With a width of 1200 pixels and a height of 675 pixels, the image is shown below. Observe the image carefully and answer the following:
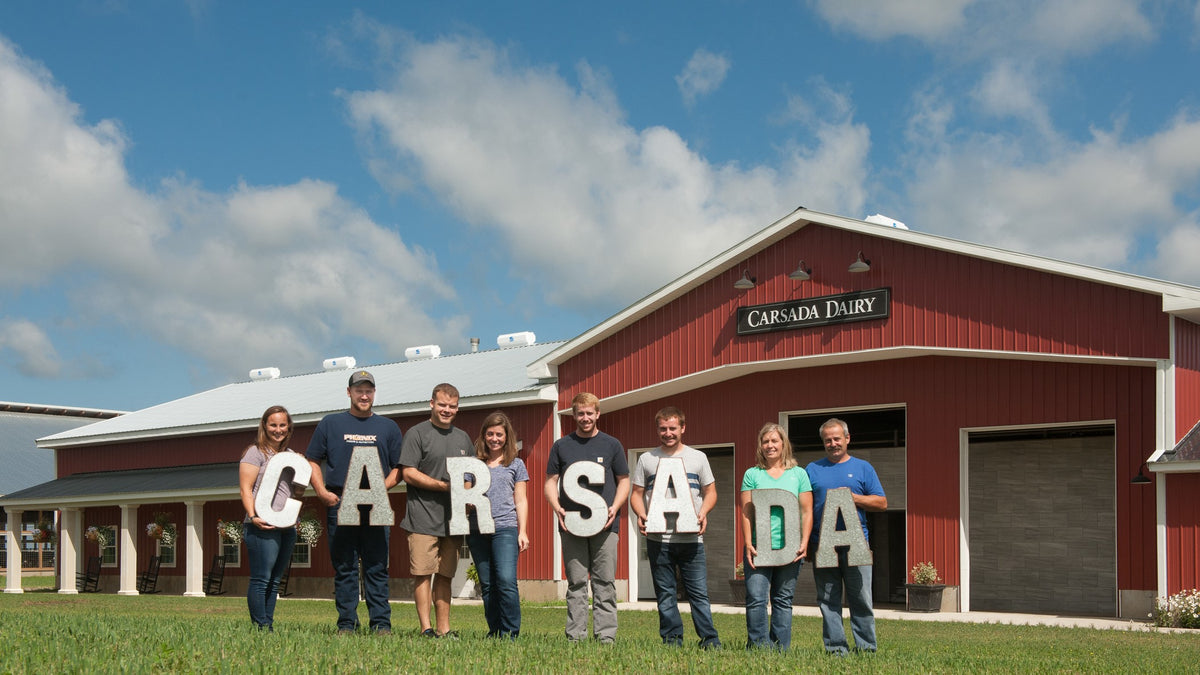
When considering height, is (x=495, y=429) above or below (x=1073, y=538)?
above

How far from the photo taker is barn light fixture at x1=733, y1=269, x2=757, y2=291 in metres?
20.1

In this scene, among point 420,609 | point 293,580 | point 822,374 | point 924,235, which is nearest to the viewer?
point 420,609

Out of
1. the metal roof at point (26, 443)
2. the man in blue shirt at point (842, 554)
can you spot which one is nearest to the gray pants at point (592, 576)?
the man in blue shirt at point (842, 554)

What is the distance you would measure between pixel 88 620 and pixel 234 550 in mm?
21036

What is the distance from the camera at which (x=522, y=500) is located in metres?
9.10

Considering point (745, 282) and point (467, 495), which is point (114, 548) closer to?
point (745, 282)

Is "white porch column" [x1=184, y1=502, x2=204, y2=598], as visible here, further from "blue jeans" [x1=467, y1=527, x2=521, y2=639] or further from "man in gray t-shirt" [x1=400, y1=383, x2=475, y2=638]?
"blue jeans" [x1=467, y1=527, x2=521, y2=639]

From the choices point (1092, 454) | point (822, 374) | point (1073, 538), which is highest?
point (822, 374)

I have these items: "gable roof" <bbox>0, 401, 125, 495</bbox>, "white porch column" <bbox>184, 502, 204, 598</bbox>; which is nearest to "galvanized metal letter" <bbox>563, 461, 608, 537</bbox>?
"white porch column" <bbox>184, 502, 204, 598</bbox>

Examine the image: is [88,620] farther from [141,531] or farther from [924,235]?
[141,531]

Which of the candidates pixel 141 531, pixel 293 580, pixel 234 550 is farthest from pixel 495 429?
pixel 141 531

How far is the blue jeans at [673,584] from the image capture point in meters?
8.87

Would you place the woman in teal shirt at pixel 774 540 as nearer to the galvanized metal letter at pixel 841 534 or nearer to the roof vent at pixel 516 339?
the galvanized metal letter at pixel 841 534

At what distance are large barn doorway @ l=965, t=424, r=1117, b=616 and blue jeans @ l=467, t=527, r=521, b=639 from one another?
1367cm
